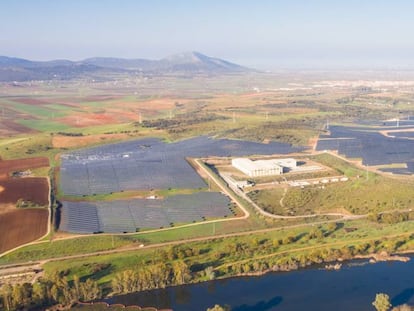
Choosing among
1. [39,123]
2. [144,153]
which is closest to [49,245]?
[144,153]

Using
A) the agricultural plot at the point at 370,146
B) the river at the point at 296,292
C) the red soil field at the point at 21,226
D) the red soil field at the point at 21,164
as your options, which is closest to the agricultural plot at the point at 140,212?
the red soil field at the point at 21,226

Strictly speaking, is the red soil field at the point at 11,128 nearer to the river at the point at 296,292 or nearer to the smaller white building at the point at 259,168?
the smaller white building at the point at 259,168

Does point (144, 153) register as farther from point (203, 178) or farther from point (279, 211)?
point (279, 211)

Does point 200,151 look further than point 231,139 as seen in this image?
No

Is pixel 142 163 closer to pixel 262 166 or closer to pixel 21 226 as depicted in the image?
pixel 262 166

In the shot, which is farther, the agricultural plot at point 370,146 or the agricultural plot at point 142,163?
the agricultural plot at point 370,146

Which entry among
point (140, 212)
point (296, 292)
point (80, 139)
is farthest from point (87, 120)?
point (296, 292)

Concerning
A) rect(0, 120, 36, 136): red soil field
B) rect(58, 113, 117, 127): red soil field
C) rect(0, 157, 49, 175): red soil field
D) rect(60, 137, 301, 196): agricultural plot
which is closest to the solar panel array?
rect(60, 137, 301, 196): agricultural plot
